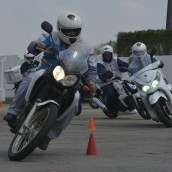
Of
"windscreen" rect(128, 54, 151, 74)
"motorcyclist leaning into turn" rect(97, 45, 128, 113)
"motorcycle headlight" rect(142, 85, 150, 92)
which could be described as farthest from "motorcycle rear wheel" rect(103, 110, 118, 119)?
"motorcycle headlight" rect(142, 85, 150, 92)

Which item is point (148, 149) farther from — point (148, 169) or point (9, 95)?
point (9, 95)

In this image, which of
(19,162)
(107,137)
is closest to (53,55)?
(19,162)

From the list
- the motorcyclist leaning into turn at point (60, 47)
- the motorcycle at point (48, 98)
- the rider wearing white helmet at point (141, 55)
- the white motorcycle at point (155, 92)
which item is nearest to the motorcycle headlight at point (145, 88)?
the white motorcycle at point (155, 92)

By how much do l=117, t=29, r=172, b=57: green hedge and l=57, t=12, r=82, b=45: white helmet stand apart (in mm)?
23323

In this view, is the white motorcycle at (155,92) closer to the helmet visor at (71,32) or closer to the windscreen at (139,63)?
the windscreen at (139,63)

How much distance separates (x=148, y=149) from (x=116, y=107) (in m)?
8.61

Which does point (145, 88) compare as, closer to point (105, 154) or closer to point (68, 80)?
point (105, 154)

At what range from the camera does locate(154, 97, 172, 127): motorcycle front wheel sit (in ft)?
45.9

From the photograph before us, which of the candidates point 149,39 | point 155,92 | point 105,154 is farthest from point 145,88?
point 149,39

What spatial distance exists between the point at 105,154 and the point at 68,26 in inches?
61.6

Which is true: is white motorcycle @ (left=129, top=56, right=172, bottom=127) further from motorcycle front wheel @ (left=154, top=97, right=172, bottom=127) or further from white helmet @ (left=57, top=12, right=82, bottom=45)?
white helmet @ (left=57, top=12, right=82, bottom=45)

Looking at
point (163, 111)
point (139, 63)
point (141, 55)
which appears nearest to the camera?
point (163, 111)

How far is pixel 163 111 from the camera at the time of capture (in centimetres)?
1409

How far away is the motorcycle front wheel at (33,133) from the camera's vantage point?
331 inches
